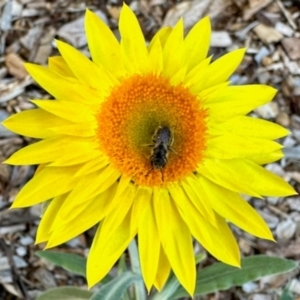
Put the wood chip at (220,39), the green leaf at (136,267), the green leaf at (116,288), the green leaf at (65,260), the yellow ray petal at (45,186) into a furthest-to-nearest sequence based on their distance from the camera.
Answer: the wood chip at (220,39) < the green leaf at (65,260) < the green leaf at (136,267) < the green leaf at (116,288) < the yellow ray petal at (45,186)

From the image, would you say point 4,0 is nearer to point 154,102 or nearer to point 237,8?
point 237,8

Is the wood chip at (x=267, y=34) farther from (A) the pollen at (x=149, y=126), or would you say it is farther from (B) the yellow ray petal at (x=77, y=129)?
(B) the yellow ray petal at (x=77, y=129)

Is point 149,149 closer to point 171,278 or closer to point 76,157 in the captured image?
point 76,157

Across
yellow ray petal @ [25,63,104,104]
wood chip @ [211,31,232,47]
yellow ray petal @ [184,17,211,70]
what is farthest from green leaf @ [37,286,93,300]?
wood chip @ [211,31,232,47]

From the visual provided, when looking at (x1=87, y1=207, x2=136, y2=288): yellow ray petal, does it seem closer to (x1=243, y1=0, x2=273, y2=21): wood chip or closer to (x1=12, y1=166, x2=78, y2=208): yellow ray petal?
(x1=12, y1=166, x2=78, y2=208): yellow ray petal

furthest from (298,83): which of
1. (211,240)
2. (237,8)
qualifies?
(211,240)

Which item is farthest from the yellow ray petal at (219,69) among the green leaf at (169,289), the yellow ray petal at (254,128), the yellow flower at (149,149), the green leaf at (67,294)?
the green leaf at (67,294)
